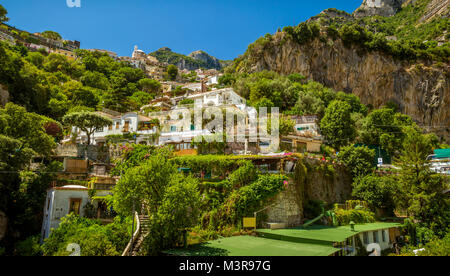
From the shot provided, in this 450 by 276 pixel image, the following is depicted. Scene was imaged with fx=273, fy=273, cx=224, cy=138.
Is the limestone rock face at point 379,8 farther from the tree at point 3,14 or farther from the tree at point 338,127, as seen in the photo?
the tree at point 3,14

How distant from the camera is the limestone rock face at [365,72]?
204 feet

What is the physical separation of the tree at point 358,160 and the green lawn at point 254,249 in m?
16.8

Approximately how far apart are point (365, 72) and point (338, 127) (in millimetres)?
35176

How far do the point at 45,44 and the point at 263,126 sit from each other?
100425 mm

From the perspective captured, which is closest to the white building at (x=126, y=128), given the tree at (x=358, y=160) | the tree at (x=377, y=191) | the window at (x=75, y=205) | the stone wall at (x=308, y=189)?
the window at (x=75, y=205)

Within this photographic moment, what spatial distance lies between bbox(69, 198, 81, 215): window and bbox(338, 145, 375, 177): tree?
85.6 ft

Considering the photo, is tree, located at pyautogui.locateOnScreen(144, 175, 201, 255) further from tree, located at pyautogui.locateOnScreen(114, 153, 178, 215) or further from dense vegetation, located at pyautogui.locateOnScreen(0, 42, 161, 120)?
dense vegetation, located at pyautogui.locateOnScreen(0, 42, 161, 120)

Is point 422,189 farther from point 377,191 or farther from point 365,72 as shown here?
point 365,72

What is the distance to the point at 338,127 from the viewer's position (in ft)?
121

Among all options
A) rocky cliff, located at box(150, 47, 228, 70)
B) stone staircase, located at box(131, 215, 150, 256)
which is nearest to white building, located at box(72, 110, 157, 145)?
stone staircase, located at box(131, 215, 150, 256)

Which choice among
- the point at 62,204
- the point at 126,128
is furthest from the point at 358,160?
the point at 126,128
